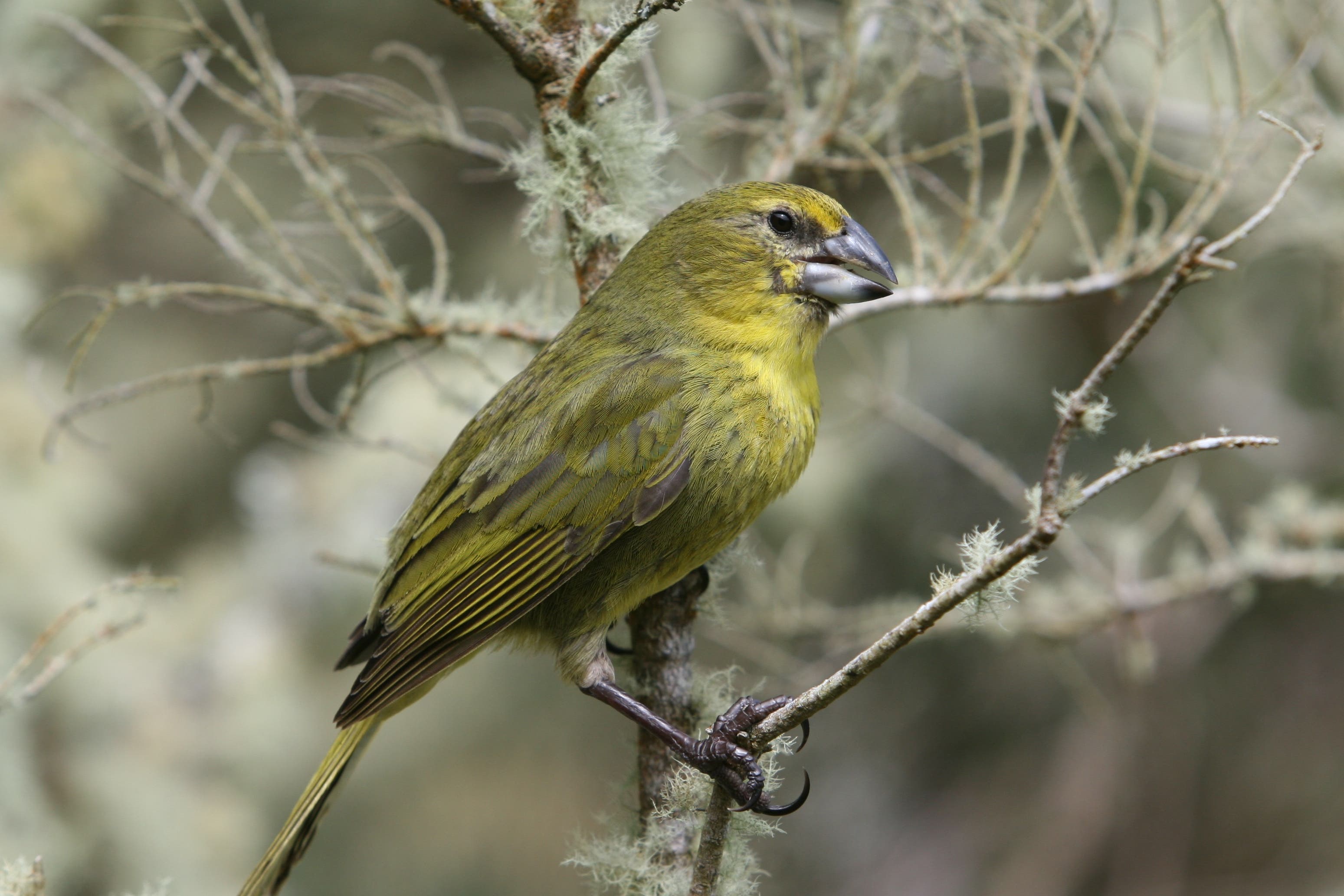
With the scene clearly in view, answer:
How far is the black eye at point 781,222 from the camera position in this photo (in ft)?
8.79

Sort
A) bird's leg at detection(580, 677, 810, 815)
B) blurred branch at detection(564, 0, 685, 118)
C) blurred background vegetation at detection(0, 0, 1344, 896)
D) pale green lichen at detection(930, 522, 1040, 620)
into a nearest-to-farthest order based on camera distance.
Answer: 1. pale green lichen at detection(930, 522, 1040, 620)
2. blurred branch at detection(564, 0, 685, 118)
3. bird's leg at detection(580, 677, 810, 815)
4. blurred background vegetation at detection(0, 0, 1344, 896)

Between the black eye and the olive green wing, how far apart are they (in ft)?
1.30

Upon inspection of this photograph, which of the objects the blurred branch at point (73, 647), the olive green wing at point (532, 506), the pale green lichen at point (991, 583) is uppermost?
the olive green wing at point (532, 506)

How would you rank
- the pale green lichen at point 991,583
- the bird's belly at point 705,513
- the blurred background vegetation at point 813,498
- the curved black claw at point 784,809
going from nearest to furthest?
the pale green lichen at point 991,583 → the curved black claw at point 784,809 → the bird's belly at point 705,513 → the blurred background vegetation at point 813,498

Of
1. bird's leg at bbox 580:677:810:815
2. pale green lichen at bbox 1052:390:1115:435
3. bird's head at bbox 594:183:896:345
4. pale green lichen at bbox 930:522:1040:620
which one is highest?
bird's head at bbox 594:183:896:345

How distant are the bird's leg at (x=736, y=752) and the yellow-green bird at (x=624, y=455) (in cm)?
18

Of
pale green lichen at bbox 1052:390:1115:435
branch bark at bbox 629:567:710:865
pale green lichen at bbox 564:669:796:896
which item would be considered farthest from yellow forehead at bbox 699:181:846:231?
pale green lichen at bbox 1052:390:1115:435

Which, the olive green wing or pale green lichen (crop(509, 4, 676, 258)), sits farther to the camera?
the olive green wing

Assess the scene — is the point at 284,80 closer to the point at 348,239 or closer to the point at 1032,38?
the point at 348,239

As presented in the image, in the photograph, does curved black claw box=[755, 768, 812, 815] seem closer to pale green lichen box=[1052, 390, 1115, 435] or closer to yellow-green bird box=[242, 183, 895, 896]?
yellow-green bird box=[242, 183, 895, 896]

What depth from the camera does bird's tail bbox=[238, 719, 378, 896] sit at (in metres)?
2.58

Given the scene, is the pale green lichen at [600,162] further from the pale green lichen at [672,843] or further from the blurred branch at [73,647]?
the blurred branch at [73,647]

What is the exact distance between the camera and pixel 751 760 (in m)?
2.07

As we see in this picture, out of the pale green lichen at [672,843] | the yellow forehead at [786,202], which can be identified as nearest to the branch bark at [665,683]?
the pale green lichen at [672,843]
